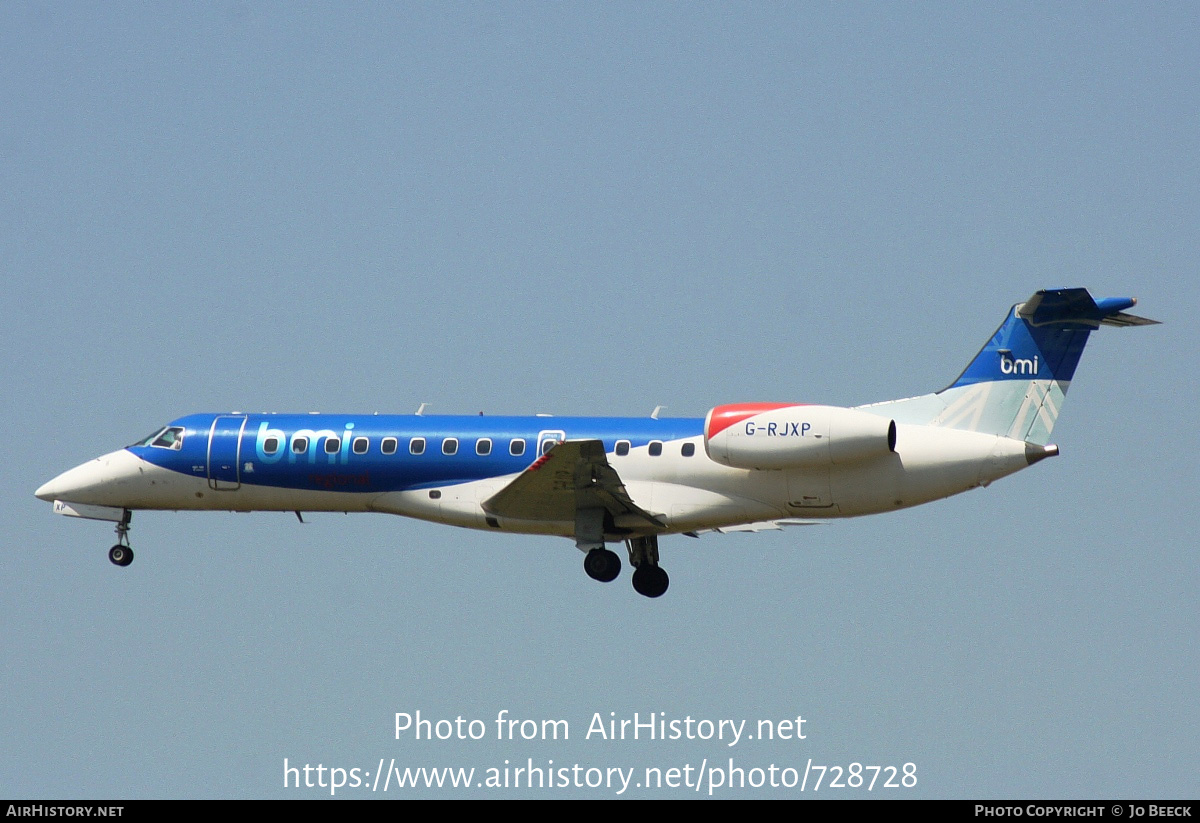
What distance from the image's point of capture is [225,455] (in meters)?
28.5

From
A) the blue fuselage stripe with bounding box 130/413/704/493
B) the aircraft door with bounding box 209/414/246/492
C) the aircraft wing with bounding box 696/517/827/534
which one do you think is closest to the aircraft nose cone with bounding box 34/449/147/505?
the blue fuselage stripe with bounding box 130/413/704/493

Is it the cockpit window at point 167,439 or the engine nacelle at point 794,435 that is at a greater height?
the cockpit window at point 167,439

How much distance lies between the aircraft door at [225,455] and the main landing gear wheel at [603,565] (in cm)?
628

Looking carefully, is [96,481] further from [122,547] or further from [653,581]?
[653,581]

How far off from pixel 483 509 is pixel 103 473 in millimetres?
7148

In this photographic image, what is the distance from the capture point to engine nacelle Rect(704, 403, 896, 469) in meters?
25.1

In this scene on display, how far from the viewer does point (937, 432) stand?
85.6 feet

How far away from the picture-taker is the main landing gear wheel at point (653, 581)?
27984 mm

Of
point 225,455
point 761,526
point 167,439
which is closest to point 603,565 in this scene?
point 761,526

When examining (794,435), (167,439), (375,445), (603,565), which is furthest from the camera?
(167,439)

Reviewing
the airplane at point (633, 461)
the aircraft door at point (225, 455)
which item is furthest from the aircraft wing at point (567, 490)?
the aircraft door at point (225, 455)

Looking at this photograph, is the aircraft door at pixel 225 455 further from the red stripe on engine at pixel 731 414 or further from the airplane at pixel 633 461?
the red stripe on engine at pixel 731 414

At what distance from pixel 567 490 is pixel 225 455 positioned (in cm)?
625

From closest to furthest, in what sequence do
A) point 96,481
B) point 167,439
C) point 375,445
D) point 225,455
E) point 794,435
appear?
point 794,435 < point 375,445 < point 225,455 < point 167,439 < point 96,481
